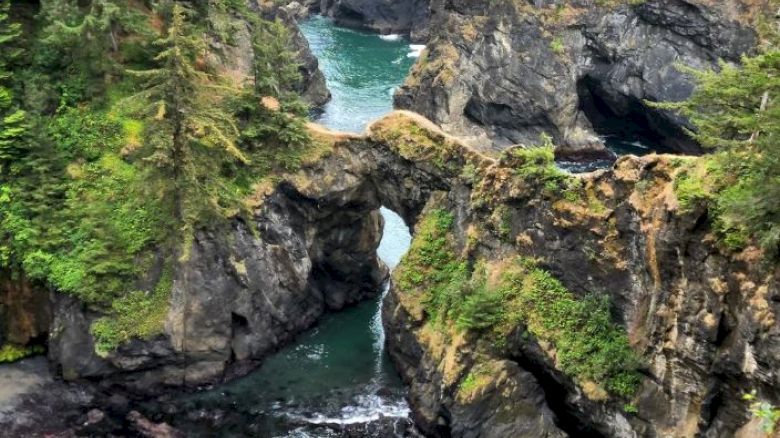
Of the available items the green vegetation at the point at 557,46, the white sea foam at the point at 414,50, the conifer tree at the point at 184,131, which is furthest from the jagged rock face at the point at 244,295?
the white sea foam at the point at 414,50

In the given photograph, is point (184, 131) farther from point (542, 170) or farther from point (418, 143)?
point (542, 170)

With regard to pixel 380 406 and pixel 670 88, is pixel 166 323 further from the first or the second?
pixel 670 88

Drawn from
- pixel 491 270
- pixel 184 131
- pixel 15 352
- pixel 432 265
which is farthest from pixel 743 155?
pixel 15 352

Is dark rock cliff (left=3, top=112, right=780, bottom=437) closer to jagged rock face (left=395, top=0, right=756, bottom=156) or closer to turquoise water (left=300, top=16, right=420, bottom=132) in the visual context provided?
jagged rock face (left=395, top=0, right=756, bottom=156)

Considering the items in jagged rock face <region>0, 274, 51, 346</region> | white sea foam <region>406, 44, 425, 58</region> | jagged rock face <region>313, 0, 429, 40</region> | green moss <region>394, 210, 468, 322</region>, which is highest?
jagged rock face <region>313, 0, 429, 40</region>

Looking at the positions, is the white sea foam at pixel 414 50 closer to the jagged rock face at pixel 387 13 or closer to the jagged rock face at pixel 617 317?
the jagged rock face at pixel 387 13

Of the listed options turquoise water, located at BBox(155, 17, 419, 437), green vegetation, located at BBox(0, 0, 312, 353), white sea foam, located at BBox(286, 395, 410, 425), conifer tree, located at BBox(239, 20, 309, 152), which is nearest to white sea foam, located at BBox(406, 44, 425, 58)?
turquoise water, located at BBox(155, 17, 419, 437)
